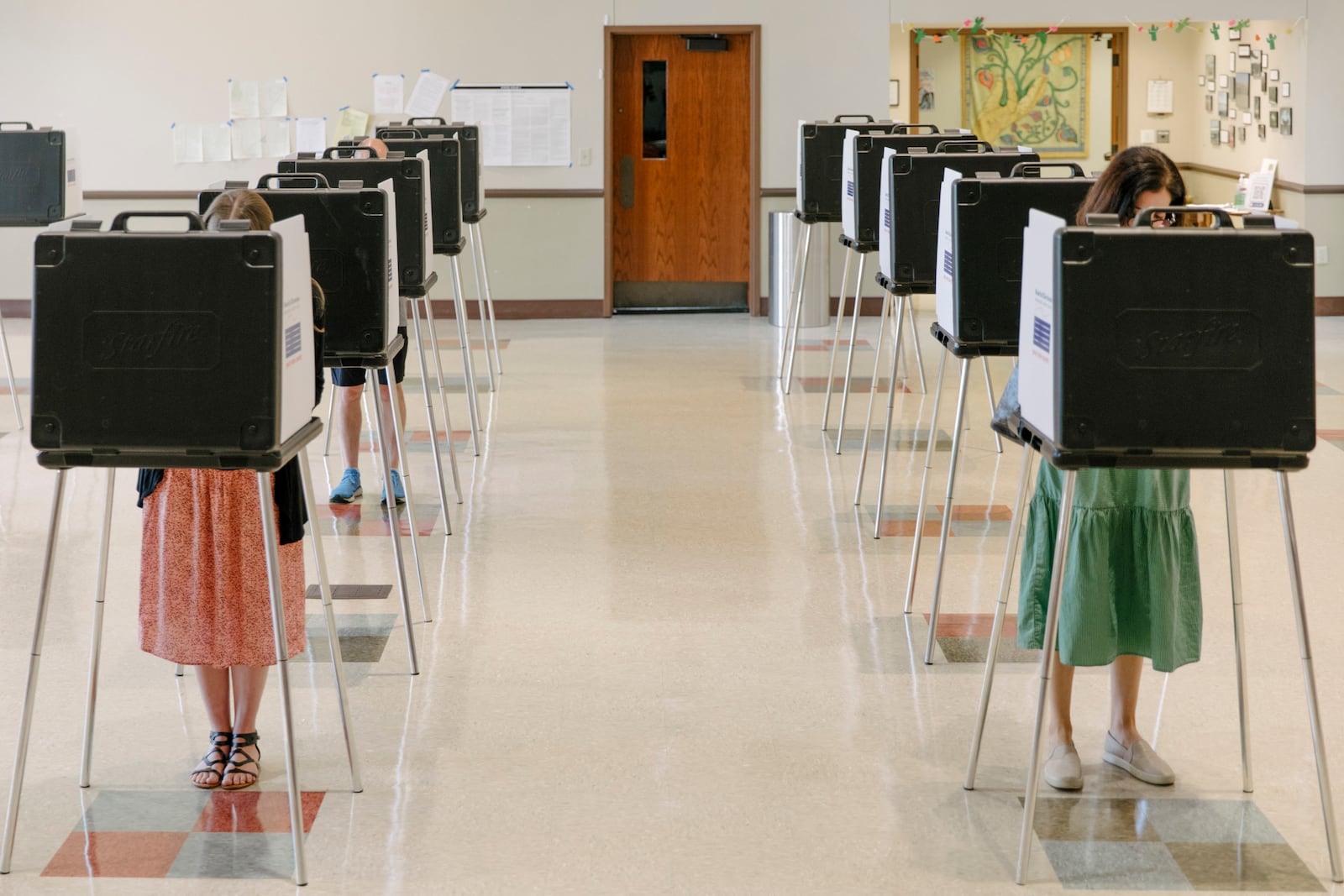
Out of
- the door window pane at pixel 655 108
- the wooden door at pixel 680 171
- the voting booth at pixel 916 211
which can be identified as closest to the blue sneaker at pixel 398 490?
the voting booth at pixel 916 211

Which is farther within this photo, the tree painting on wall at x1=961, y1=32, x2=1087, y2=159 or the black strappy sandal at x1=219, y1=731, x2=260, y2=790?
the tree painting on wall at x1=961, y1=32, x2=1087, y2=159

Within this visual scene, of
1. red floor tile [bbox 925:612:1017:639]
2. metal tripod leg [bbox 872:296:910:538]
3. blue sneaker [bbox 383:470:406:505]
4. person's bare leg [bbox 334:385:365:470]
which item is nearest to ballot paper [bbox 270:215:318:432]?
red floor tile [bbox 925:612:1017:639]

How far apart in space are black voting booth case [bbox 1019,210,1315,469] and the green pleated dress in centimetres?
45

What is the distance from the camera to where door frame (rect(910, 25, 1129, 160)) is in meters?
13.2

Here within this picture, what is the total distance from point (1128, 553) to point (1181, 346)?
64 cm

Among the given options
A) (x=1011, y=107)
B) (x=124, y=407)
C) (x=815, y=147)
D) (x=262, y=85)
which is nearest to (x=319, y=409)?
(x=815, y=147)

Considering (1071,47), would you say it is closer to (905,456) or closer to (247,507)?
(905,456)

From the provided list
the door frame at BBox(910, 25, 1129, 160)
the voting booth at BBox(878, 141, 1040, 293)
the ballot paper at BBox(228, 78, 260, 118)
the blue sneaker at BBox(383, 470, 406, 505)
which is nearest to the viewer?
the voting booth at BBox(878, 141, 1040, 293)

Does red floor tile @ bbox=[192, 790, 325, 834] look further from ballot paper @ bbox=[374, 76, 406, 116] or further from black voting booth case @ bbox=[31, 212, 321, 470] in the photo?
ballot paper @ bbox=[374, 76, 406, 116]

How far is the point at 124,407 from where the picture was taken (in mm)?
2660

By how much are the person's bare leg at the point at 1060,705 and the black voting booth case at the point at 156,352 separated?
5.38 ft

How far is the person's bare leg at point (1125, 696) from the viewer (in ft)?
10.7

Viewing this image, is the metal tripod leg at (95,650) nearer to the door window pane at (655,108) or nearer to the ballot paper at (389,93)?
the ballot paper at (389,93)

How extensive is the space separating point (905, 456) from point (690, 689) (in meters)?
2.85
